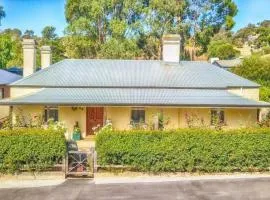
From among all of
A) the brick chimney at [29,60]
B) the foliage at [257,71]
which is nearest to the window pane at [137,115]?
the brick chimney at [29,60]

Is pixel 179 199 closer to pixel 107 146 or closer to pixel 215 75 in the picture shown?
pixel 107 146

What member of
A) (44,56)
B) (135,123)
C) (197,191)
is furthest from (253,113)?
(44,56)

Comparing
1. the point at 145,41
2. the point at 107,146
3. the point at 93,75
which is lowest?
the point at 107,146

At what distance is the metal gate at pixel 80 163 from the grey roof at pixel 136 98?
581 cm

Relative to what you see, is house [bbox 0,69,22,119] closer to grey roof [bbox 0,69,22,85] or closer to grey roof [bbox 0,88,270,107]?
grey roof [bbox 0,69,22,85]

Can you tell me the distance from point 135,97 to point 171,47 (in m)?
6.23

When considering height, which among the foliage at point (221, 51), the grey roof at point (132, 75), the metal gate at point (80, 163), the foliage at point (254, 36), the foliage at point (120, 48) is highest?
the foliage at point (254, 36)

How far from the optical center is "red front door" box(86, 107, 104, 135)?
2614 centimetres

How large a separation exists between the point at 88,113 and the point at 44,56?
787 centimetres

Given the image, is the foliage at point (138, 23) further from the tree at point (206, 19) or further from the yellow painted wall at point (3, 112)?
the yellow painted wall at point (3, 112)

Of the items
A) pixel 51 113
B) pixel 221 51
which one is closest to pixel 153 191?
pixel 51 113

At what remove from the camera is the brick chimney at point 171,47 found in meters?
29.0

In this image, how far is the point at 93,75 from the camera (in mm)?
27906

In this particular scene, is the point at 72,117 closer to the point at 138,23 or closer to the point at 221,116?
the point at 221,116
